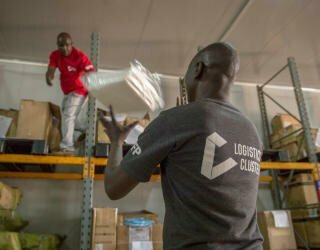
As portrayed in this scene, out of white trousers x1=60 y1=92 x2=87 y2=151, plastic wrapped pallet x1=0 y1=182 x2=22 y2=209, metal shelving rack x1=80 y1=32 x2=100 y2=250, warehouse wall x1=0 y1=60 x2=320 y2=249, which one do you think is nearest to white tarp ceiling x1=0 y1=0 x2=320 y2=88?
warehouse wall x1=0 y1=60 x2=320 y2=249

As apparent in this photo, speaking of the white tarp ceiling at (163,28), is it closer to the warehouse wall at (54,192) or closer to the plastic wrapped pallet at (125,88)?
the warehouse wall at (54,192)

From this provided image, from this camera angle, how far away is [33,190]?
3.30 metres

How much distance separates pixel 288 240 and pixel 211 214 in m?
2.45

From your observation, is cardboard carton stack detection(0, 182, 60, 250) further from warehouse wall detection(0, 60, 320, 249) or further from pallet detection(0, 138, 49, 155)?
warehouse wall detection(0, 60, 320, 249)

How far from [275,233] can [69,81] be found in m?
2.40

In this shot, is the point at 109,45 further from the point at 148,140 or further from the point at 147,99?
the point at 148,140

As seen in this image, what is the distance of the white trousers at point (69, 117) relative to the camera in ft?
8.59

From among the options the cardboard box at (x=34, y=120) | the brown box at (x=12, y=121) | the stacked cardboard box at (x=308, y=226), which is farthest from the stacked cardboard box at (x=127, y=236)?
the stacked cardboard box at (x=308, y=226)

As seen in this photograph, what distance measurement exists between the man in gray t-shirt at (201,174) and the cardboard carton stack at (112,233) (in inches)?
57.6

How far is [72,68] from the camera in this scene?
9.36 feet

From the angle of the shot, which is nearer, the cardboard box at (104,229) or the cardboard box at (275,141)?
the cardboard box at (104,229)

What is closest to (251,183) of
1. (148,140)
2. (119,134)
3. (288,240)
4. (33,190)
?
(148,140)

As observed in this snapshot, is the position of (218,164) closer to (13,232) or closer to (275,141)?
(13,232)

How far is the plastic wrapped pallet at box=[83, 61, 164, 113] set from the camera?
1.19 metres
